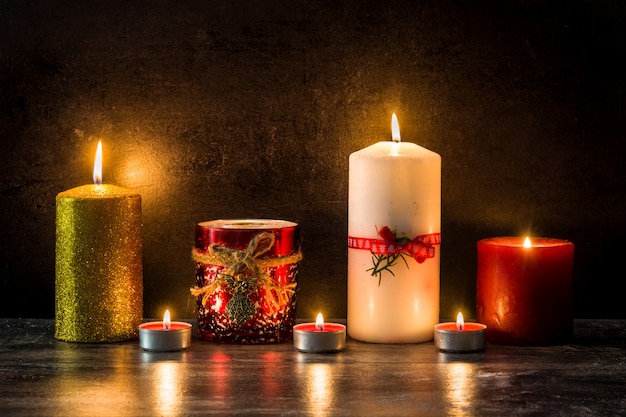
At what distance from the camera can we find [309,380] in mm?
959

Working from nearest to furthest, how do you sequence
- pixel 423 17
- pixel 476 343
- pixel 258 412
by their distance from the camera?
pixel 258 412 < pixel 476 343 < pixel 423 17

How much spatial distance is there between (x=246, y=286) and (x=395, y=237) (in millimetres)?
200

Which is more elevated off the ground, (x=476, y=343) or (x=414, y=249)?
(x=414, y=249)

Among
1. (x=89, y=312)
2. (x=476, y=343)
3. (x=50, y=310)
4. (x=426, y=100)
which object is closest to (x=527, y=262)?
(x=476, y=343)

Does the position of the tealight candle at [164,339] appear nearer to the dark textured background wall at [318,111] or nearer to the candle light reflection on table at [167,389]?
the candle light reflection on table at [167,389]

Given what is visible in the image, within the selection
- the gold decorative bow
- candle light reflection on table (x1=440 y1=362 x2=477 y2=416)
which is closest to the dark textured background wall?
the gold decorative bow

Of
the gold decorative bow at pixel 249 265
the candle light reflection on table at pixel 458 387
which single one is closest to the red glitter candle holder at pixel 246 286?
the gold decorative bow at pixel 249 265

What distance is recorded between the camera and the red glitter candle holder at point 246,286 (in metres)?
1.13

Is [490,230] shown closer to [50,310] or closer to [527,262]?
[527,262]

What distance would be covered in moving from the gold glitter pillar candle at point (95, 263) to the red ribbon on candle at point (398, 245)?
310mm

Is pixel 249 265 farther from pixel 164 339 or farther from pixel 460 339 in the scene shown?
pixel 460 339

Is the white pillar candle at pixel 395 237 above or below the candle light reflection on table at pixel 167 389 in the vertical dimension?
above

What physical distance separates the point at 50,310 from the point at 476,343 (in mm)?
633

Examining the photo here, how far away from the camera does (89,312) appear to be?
45.5 inches
